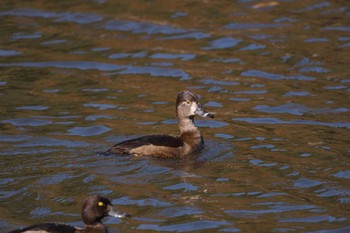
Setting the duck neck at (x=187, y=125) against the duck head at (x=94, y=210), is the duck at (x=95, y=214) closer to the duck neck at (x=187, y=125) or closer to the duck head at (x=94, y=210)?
the duck head at (x=94, y=210)

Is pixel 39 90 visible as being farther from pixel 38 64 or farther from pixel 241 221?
pixel 241 221

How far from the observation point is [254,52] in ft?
60.0

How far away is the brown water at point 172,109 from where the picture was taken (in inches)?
432

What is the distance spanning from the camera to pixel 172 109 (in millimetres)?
15602

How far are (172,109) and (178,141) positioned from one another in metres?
2.39

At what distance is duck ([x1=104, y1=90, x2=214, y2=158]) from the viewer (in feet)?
42.0

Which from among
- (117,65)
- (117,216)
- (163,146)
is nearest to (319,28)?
(117,65)

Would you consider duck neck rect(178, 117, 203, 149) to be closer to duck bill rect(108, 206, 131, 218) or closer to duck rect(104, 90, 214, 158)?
duck rect(104, 90, 214, 158)

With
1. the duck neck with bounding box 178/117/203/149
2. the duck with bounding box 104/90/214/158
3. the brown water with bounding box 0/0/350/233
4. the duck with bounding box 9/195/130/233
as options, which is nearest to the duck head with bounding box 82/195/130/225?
the duck with bounding box 9/195/130/233

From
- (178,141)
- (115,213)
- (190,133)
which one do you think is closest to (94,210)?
(115,213)

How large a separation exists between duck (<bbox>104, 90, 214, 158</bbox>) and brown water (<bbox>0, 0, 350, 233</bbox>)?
6.1 inches

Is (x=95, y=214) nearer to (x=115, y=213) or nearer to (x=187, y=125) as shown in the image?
(x=115, y=213)

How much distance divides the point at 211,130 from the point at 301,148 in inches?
75.4

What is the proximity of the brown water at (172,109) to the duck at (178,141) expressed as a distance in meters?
0.16
